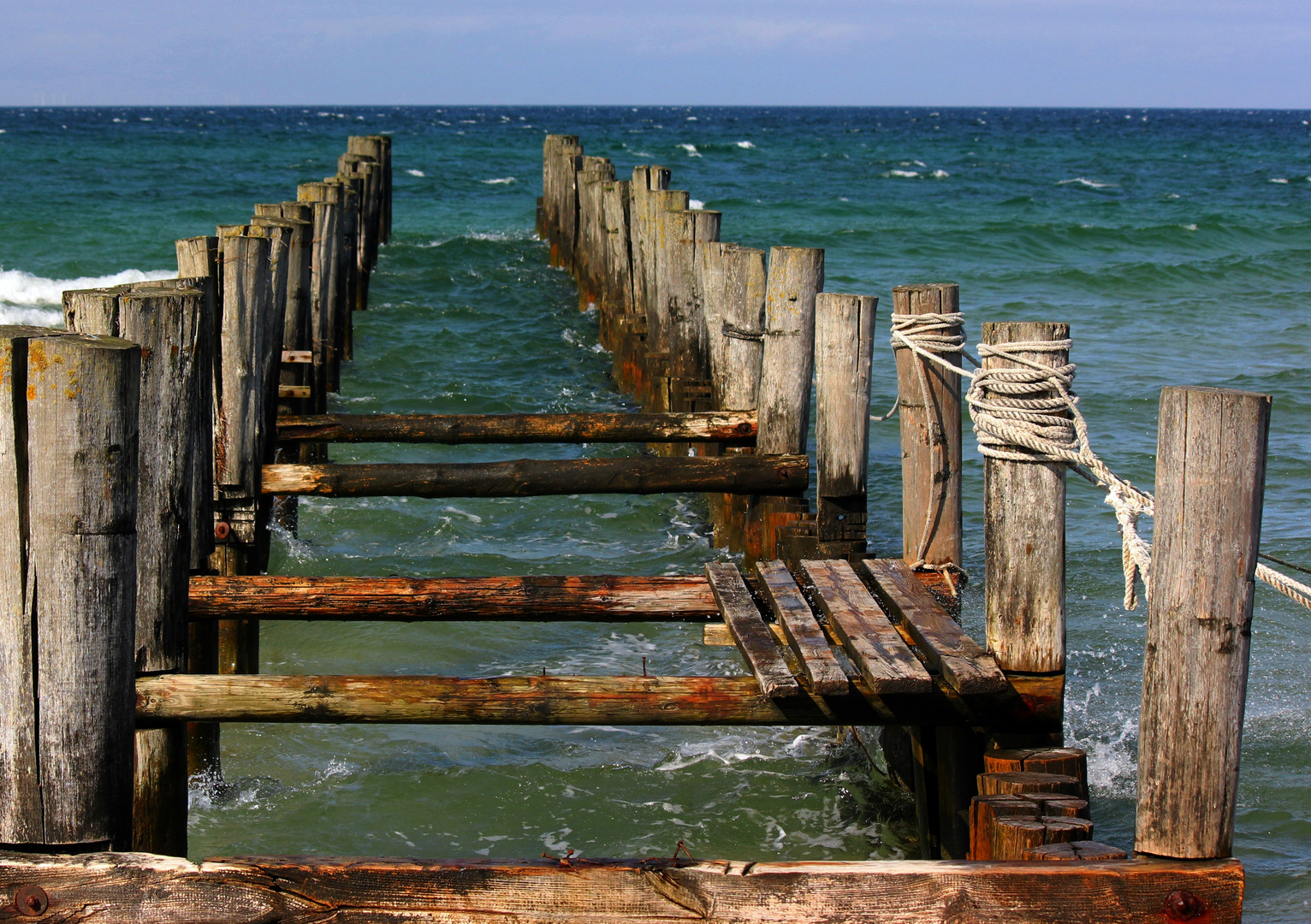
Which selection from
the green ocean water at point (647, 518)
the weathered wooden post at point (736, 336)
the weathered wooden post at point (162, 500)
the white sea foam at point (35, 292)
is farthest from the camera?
the white sea foam at point (35, 292)

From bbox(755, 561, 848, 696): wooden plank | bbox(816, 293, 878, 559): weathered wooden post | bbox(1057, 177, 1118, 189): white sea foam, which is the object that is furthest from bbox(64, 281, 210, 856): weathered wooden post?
bbox(1057, 177, 1118, 189): white sea foam

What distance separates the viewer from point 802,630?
3514 mm

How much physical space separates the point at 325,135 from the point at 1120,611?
212 ft

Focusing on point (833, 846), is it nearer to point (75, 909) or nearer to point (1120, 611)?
point (75, 909)

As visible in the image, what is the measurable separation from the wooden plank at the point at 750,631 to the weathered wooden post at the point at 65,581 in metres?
1.47

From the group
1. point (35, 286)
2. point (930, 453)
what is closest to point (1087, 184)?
point (35, 286)

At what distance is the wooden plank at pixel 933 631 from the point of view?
3.19m

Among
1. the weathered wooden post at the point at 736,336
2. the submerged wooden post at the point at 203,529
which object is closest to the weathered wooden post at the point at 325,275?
the weathered wooden post at the point at 736,336

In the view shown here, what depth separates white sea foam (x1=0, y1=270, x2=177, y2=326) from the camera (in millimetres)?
15328

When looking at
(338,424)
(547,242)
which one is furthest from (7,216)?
(338,424)

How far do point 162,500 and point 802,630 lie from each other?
6.19 feet

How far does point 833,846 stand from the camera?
4.09 meters

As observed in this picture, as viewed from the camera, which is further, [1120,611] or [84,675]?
[1120,611]

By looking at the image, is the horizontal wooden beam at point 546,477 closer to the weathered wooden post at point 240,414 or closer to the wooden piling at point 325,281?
the weathered wooden post at point 240,414
